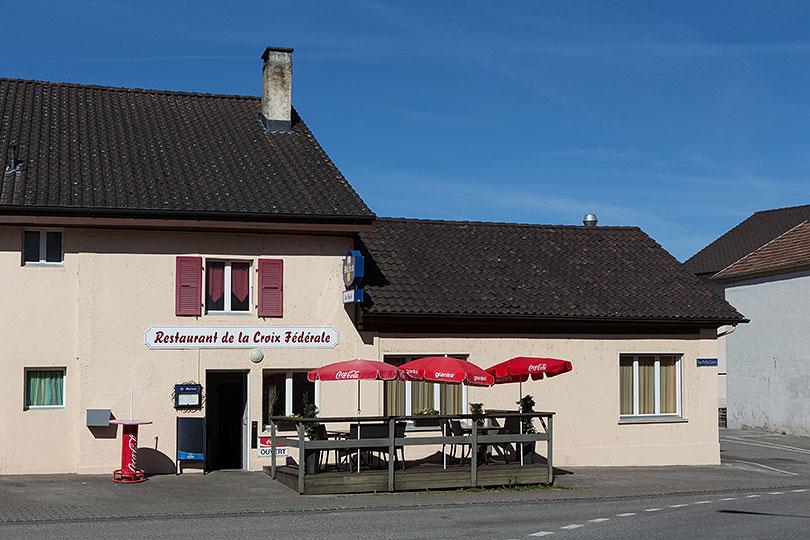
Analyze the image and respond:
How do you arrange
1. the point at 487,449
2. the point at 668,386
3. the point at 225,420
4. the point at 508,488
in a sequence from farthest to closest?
1. the point at 668,386
2. the point at 225,420
3. the point at 487,449
4. the point at 508,488

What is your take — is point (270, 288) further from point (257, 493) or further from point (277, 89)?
point (277, 89)

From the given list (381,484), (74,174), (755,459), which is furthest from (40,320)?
(755,459)

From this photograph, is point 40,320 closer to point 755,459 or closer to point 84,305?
point 84,305

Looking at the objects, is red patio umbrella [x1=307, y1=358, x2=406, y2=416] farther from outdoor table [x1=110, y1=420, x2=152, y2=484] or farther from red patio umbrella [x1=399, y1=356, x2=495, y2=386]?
outdoor table [x1=110, y1=420, x2=152, y2=484]

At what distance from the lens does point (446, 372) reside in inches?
727

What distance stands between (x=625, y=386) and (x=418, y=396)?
4.90 meters

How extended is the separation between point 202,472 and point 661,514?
8.92 m

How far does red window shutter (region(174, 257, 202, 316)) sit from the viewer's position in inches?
798

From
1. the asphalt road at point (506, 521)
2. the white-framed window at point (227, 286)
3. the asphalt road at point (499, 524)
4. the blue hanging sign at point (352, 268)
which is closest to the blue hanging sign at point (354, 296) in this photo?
the blue hanging sign at point (352, 268)

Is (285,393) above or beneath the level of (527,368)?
beneath

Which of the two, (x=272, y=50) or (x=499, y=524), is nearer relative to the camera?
(x=499, y=524)

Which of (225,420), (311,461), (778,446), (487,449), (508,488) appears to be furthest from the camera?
(778,446)

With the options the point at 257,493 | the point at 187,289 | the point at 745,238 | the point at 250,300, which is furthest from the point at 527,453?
the point at 745,238

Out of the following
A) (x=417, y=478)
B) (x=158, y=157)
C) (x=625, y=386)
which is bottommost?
(x=417, y=478)
